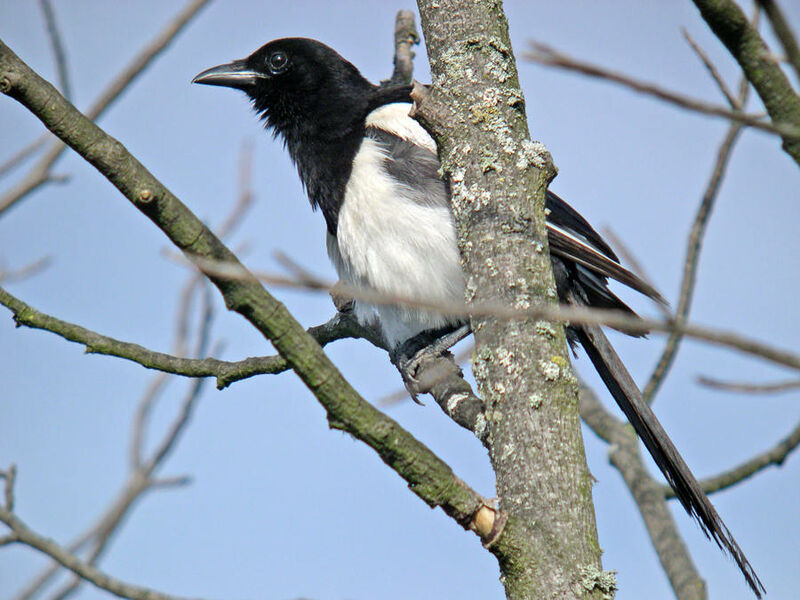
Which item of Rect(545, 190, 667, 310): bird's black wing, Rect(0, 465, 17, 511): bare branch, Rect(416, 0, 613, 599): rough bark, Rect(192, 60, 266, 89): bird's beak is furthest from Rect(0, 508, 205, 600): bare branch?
Rect(192, 60, 266, 89): bird's beak

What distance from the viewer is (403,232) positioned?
3.01 meters

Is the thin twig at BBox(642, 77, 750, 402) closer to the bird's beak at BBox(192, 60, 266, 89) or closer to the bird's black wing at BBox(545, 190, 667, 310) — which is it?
the bird's black wing at BBox(545, 190, 667, 310)

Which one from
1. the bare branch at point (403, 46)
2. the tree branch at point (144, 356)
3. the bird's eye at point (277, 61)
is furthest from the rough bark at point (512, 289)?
the bird's eye at point (277, 61)

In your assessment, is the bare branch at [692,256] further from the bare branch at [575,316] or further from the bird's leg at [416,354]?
the bare branch at [575,316]

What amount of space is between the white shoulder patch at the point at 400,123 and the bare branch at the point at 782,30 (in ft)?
7.07

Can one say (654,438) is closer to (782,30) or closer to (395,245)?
(395,245)

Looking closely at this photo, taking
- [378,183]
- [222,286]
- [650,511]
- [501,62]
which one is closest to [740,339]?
[222,286]

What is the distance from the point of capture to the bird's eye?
148 inches

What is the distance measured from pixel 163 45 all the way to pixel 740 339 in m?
2.61

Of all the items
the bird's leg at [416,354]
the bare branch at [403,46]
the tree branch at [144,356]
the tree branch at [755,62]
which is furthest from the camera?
the bare branch at [403,46]

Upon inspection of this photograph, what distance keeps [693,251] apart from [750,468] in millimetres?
715

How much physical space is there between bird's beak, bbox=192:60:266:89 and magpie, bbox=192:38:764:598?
354mm

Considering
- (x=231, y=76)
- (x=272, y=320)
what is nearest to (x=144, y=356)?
(x=272, y=320)

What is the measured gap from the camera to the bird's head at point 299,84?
11.4ft
